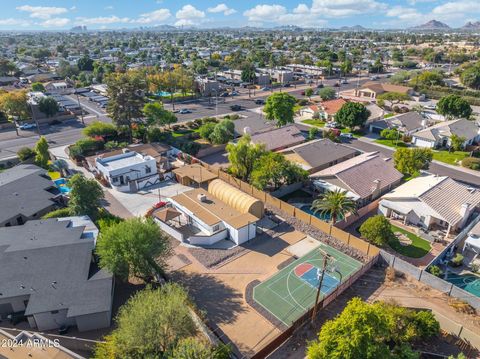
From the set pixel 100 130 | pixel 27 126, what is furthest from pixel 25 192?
pixel 27 126

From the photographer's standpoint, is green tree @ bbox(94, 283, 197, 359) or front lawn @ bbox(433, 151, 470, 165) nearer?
green tree @ bbox(94, 283, 197, 359)

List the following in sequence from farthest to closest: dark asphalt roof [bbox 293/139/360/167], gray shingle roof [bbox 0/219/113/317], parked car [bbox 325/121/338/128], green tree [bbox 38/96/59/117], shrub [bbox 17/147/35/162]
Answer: green tree [bbox 38/96/59/117] < parked car [bbox 325/121/338/128] < shrub [bbox 17/147/35/162] < dark asphalt roof [bbox 293/139/360/167] < gray shingle roof [bbox 0/219/113/317]

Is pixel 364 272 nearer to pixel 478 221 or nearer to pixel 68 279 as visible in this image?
pixel 478 221

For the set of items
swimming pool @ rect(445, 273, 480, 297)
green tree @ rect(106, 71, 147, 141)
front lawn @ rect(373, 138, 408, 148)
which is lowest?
swimming pool @ rect(445, 273, 480, 297)

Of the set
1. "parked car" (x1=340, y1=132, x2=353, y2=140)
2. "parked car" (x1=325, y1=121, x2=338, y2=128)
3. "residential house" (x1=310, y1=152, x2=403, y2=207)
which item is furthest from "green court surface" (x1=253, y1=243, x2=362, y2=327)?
"parked car" (x1=325, y1=121, x2=338, y2=128)

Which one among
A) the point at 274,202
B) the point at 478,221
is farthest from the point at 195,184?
the point at 478,221

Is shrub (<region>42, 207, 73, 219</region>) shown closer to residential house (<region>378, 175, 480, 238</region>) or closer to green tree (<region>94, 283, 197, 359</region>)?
green tree (<region>94, 283, 197, 359</region>)

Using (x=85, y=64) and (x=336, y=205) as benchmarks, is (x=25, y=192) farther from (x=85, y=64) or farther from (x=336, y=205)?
(x=85, y=64)

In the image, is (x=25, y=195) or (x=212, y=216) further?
(x=25, y=195)
